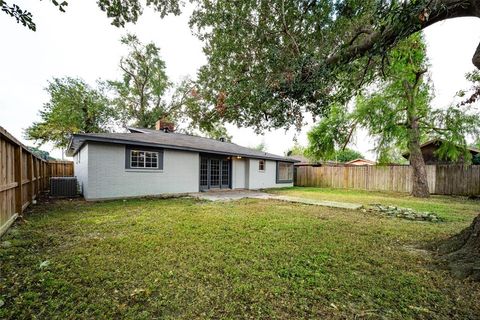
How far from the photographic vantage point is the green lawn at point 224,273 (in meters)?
1.98

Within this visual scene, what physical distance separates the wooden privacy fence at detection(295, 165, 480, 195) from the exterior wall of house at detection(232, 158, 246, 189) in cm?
683

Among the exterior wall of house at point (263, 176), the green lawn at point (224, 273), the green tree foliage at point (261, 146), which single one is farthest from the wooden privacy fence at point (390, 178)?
the green tree foliage at point (261, 146)

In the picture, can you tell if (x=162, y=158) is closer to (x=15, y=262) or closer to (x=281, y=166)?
(x=15, y=262)

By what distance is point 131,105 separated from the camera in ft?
74.8

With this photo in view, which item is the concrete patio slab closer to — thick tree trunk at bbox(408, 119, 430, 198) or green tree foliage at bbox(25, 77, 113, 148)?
thick tree trunk at bbox(408, 119, 430, 198)

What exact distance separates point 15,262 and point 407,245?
6045 millimetres

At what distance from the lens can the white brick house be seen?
8039 mm

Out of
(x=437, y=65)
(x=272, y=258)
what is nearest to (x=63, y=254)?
(x=272, y=258)

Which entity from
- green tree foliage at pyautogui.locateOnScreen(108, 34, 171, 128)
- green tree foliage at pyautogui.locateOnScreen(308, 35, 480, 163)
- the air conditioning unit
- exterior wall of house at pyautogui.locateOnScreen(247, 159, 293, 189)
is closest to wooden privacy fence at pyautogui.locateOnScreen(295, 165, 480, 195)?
green tree foliage at pyautogui.locateOnScreen(308, 35, 480, 163)

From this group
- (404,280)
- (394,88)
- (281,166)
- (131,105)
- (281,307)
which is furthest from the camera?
(131,105)

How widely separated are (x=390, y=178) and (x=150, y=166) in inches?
567

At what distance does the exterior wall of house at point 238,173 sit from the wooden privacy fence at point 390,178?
269 inches

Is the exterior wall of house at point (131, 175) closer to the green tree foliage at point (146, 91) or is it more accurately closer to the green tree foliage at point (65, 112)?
the green tree foliage at point (146, 91)

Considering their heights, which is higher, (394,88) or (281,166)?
(394,88)
